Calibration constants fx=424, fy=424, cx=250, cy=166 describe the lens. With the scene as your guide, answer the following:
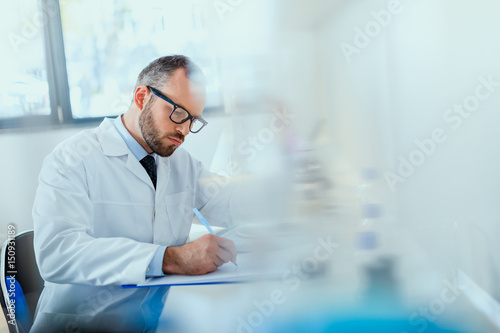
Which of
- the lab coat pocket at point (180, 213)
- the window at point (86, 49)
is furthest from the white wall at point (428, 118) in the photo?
the lab coat pocket at point (180, 213)

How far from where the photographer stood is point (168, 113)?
2.58 ft

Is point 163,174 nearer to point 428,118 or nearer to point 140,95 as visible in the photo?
point 140,95

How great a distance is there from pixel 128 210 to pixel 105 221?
45 mm

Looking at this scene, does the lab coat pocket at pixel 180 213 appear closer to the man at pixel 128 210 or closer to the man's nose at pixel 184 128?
the man at pixel 128 210

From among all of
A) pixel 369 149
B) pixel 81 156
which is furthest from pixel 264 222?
pixel 81 156

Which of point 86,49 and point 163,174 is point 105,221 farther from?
point 86,49

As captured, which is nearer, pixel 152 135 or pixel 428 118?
pixel 428 118

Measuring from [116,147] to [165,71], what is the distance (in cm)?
19

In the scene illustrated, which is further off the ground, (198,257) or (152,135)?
(152,135)

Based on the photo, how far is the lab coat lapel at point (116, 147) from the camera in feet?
2.67

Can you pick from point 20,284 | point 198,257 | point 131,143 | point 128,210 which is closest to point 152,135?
point 131,143

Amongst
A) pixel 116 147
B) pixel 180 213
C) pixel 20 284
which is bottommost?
pixel 20 284

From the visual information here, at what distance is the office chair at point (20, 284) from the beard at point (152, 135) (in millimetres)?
287

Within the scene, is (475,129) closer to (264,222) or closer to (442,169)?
(442,169)
